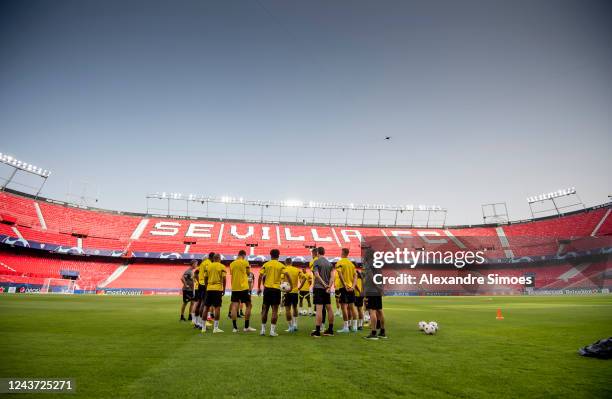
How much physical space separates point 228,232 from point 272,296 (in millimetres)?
59210

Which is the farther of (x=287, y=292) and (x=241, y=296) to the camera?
(x=287, y=292)

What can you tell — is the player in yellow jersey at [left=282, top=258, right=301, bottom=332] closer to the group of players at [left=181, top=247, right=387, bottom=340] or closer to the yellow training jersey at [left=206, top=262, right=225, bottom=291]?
the group of players at [left=181, top=247, right=387, bottom=340]

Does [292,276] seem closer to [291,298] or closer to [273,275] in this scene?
[291,298]

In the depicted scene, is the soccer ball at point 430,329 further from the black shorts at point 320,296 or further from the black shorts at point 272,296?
A: the black shorts at point 272,296

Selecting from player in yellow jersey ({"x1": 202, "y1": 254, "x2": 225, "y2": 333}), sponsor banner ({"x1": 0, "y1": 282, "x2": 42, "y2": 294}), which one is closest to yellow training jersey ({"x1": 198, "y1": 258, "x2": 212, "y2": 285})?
player in yellow jersey ({"x1": 202, "y1": 254, "x2": 225, "y2": 333})

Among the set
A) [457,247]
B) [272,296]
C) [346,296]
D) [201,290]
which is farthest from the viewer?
[457,247]

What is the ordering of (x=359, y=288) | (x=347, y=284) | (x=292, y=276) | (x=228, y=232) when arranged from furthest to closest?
(x=228, y=232) → (x=359, y=288) → (x=292, y=276) → (x=347, y=284)

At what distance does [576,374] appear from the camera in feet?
18.6

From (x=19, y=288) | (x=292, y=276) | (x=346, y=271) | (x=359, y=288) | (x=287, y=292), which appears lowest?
(x=19, y=288)

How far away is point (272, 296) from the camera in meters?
10.4

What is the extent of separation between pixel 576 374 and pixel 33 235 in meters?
60.3

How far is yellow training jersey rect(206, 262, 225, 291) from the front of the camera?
11.1 meters

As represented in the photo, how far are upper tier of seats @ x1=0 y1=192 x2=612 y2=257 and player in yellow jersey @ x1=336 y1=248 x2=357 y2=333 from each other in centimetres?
5140

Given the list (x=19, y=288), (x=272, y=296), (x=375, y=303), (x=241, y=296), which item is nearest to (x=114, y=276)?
(x=19, y=288)
